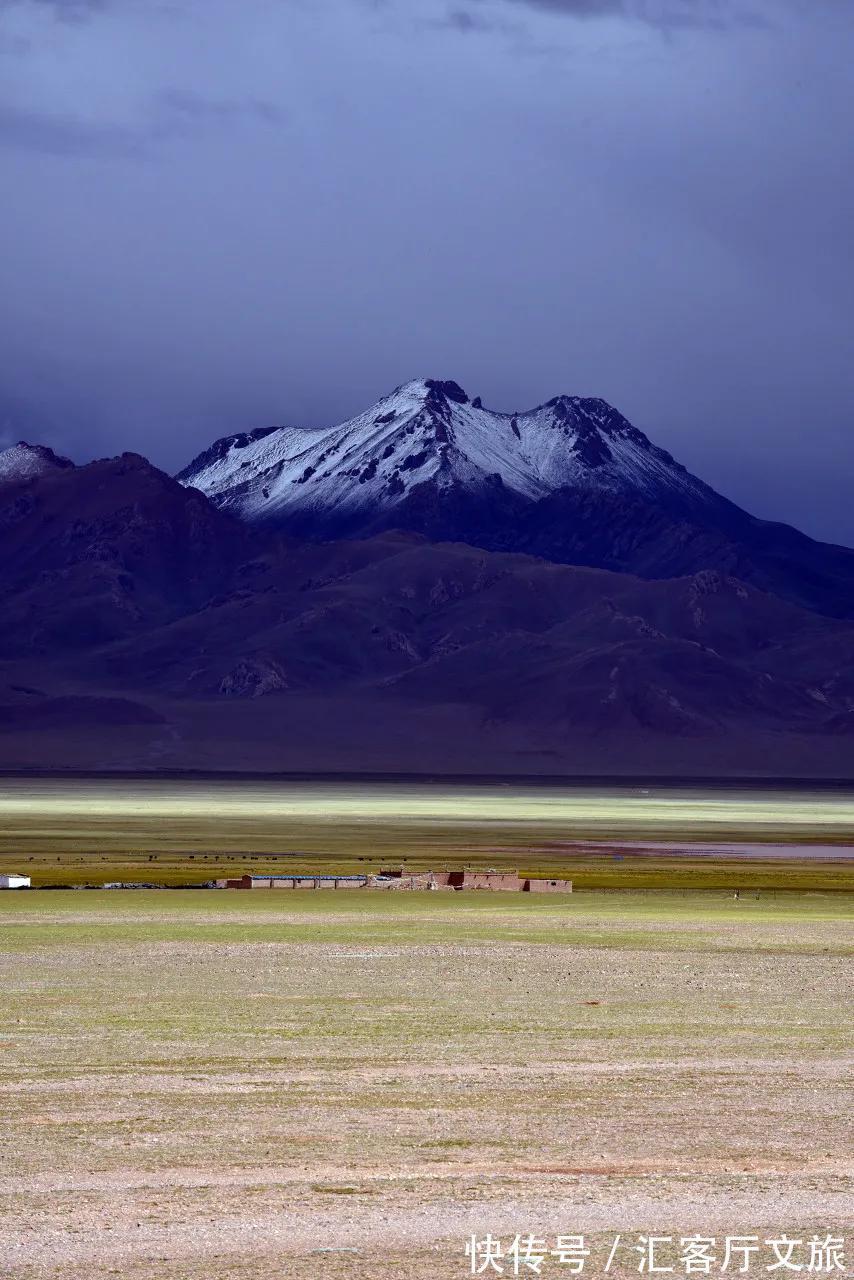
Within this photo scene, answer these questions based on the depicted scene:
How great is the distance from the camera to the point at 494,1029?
26.0 meters

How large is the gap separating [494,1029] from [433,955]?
1100cm

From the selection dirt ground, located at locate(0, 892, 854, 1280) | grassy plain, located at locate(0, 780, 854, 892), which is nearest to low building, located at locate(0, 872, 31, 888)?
grassy plain, located at locate(0, 780, 854, 892)

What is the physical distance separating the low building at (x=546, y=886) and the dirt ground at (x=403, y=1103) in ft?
76.4

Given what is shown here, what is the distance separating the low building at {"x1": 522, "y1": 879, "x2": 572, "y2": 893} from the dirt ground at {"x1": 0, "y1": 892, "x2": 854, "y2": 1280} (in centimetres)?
2328

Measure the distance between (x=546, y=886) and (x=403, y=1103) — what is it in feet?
142

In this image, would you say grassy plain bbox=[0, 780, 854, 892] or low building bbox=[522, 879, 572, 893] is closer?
low building bbox=[522, 879, 572, 893]

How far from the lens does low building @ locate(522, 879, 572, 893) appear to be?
6256 cm

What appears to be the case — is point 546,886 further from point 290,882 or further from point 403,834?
point 403,834

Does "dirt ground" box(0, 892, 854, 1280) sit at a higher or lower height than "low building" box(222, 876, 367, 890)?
lower

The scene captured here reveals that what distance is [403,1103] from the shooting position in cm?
2009

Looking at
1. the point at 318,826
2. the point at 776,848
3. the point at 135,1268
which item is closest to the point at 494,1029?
the point at 135,1268

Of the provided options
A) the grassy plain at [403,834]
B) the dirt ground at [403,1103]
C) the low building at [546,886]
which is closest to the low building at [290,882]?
the grassy plain at [403,834]

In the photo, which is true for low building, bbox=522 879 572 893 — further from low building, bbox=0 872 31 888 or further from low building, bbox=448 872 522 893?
low building, bbox=0 872 31 888

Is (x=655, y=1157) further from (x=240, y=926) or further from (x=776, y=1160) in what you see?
(x=240, y=926)
